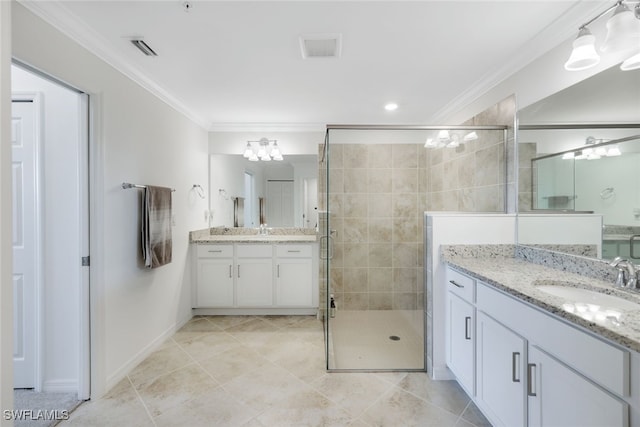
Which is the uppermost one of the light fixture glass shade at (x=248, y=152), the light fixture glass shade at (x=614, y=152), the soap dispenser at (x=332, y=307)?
the light fixture glass shade at (x=248, y=152)

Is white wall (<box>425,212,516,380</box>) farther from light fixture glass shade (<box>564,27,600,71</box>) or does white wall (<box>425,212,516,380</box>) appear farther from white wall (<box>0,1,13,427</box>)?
white wall (<box>0,1,13,427</box>)

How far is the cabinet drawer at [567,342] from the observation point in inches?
36.4

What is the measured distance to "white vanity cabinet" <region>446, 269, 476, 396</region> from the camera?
1.79 m

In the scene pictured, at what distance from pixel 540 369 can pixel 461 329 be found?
68cm

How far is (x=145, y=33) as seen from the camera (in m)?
1.84

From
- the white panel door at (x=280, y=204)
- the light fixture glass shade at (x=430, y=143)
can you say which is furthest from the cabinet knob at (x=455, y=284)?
the white panel door at (x=280, y=204)

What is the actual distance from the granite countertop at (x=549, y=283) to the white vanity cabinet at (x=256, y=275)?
1.80 m

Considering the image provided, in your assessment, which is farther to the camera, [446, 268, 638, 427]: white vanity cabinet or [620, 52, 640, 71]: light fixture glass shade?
[620, 52, 640, 71]: light fixture glass shade

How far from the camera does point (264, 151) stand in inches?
147

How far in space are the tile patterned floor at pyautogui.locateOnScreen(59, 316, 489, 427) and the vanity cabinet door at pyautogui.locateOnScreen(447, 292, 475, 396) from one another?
7.4 inches

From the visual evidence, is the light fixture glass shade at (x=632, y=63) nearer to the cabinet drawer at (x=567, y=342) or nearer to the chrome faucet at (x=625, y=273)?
the chrome faucet at (x=625, y=273)

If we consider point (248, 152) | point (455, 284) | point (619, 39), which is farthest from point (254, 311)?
point (619, 39)

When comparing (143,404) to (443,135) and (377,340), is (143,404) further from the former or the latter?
(443,135)

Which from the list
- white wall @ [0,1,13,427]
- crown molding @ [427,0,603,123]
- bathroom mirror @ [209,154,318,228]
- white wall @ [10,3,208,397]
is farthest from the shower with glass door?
white wall @ [0,1,13,427]
